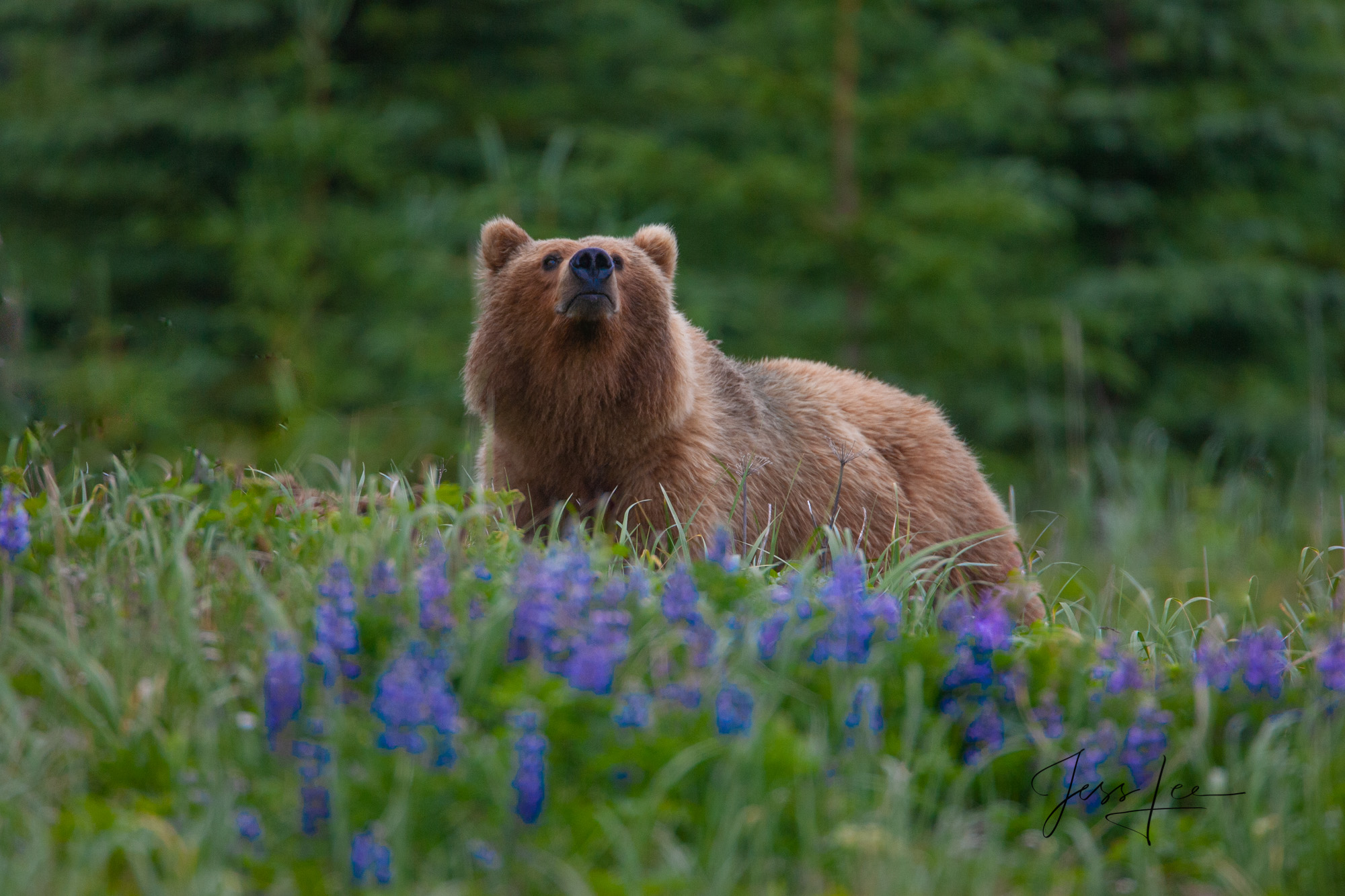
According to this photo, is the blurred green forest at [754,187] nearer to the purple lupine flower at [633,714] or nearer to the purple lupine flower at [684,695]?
the purple lupine flower at [684,695]

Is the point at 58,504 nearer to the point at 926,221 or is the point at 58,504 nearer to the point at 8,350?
the point at 8,350

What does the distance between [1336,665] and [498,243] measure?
3371 millimetres

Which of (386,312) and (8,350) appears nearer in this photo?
(8,350)

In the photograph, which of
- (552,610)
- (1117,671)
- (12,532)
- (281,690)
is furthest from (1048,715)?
(12,532)

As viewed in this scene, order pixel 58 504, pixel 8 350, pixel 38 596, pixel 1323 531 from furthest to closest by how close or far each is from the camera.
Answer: pixel 8 350
pixel 1323 531
pixel 58 504
pixel 38 596

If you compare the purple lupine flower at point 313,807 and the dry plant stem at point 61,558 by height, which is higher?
the dry plant stem at point 61,558

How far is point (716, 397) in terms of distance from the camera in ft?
15.8

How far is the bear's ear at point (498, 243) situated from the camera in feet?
16.1

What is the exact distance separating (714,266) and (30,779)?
9254mm

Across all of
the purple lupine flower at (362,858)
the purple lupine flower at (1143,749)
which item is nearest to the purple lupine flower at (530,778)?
the purple lupine flower at (362,858)

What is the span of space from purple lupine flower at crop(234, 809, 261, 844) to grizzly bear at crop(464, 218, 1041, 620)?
209 centimetres

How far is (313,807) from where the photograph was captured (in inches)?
81.8

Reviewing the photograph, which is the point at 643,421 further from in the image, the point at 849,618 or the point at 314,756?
the point at 314,756

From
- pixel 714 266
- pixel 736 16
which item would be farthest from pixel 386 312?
pixel 736 16
